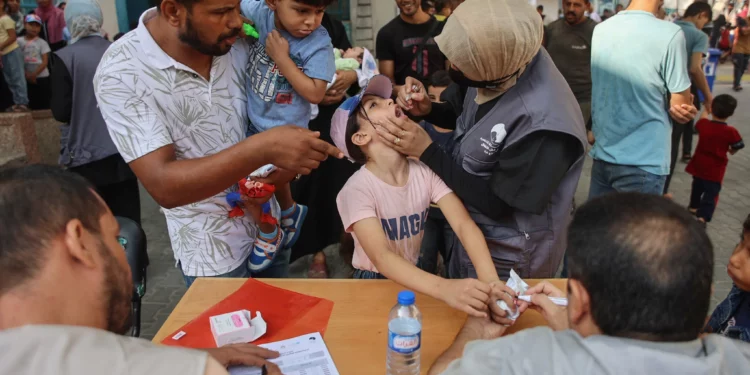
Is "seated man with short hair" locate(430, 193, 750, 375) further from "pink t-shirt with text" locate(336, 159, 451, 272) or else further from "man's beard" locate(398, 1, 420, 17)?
"man's beard" locate(398, 1, 420, 17)

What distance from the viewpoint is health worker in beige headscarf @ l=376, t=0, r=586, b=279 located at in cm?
185

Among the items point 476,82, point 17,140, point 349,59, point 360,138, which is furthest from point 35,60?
point 476,82

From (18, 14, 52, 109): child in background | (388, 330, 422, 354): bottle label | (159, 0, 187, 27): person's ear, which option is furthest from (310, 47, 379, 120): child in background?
(18, 14, 52, 109): child in background

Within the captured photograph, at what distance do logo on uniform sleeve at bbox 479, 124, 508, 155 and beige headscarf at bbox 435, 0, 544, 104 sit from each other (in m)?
0.19

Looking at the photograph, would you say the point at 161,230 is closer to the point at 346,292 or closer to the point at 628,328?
the point at 346,292

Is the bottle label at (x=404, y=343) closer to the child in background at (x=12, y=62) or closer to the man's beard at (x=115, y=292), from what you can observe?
the man's beard at (x=115, y=292)

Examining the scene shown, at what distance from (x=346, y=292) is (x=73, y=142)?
2.64m

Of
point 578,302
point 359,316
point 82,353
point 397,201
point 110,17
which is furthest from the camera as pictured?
point 110,17

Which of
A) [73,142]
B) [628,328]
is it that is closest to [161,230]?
[73,142]

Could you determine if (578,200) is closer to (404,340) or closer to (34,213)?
(404,340)

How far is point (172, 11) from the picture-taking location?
177cm

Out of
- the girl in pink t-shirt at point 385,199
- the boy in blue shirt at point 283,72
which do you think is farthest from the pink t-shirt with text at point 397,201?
the boy in blue shirt at point 283,72

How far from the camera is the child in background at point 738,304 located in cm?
174

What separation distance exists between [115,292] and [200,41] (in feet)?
3.31
